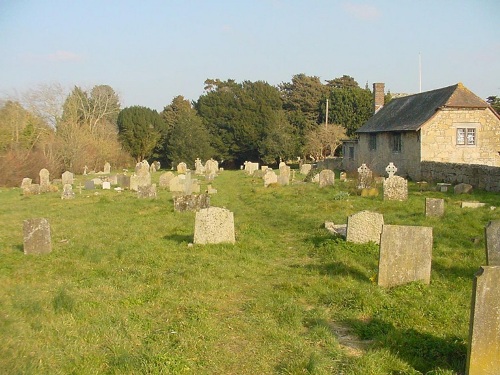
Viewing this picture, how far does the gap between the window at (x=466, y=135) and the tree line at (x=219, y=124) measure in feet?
85.0

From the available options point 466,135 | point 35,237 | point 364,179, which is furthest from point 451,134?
point 35,237

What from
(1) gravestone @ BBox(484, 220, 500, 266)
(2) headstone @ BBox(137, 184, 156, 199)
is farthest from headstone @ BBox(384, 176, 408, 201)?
(1) gravestone @ BBox(484, 220, 500, 266)

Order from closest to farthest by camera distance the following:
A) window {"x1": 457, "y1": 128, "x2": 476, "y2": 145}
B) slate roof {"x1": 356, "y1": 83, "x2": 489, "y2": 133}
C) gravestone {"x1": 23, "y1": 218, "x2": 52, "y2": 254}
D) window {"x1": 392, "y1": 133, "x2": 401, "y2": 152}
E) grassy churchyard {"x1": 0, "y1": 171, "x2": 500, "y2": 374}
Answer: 1. grassy churchyard {"x1": 0, "y1": 171, "x2": 500, "y2": 374}
2. gravestone {"x1": 23, "y1": 218, "x2": 52, "y2": 254}
3. slate roof {"x1": 356, "y1": 83, "x2": 489, "y2": 133}
4. window {"x1": 457, "y1": 128, "x2": 476, "y2": 145}
5. window {"x1": 392, "y1": 133, "x2": 401, "y2": 152}

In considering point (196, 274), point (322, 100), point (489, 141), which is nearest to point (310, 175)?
point (489, 141)

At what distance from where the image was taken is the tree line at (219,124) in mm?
51375

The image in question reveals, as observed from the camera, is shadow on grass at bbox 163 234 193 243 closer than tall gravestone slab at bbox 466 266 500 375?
No

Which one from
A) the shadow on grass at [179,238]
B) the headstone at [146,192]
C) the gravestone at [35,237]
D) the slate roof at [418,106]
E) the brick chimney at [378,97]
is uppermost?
Answer: the brick chimney at [378,97]

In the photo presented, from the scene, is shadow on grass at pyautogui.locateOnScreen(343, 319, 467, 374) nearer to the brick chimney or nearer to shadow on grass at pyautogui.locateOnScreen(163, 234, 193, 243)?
shadow on grass at pyautogui.locateOnScreen(163, 234, 193, 243)

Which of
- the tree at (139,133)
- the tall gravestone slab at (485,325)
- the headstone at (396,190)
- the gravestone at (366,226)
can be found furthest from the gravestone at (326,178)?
the tree at (139,133)

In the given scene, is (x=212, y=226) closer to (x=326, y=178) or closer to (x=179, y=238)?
(x=179, y=238)

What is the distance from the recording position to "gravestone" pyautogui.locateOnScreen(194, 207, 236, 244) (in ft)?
37.3

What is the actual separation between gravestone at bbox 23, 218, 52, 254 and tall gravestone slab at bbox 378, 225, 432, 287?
7104 mm

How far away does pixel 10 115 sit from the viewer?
41125 mm

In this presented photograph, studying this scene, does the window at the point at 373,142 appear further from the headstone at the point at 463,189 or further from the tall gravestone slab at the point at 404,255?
the tall gravestone slab at the point at 404,255
